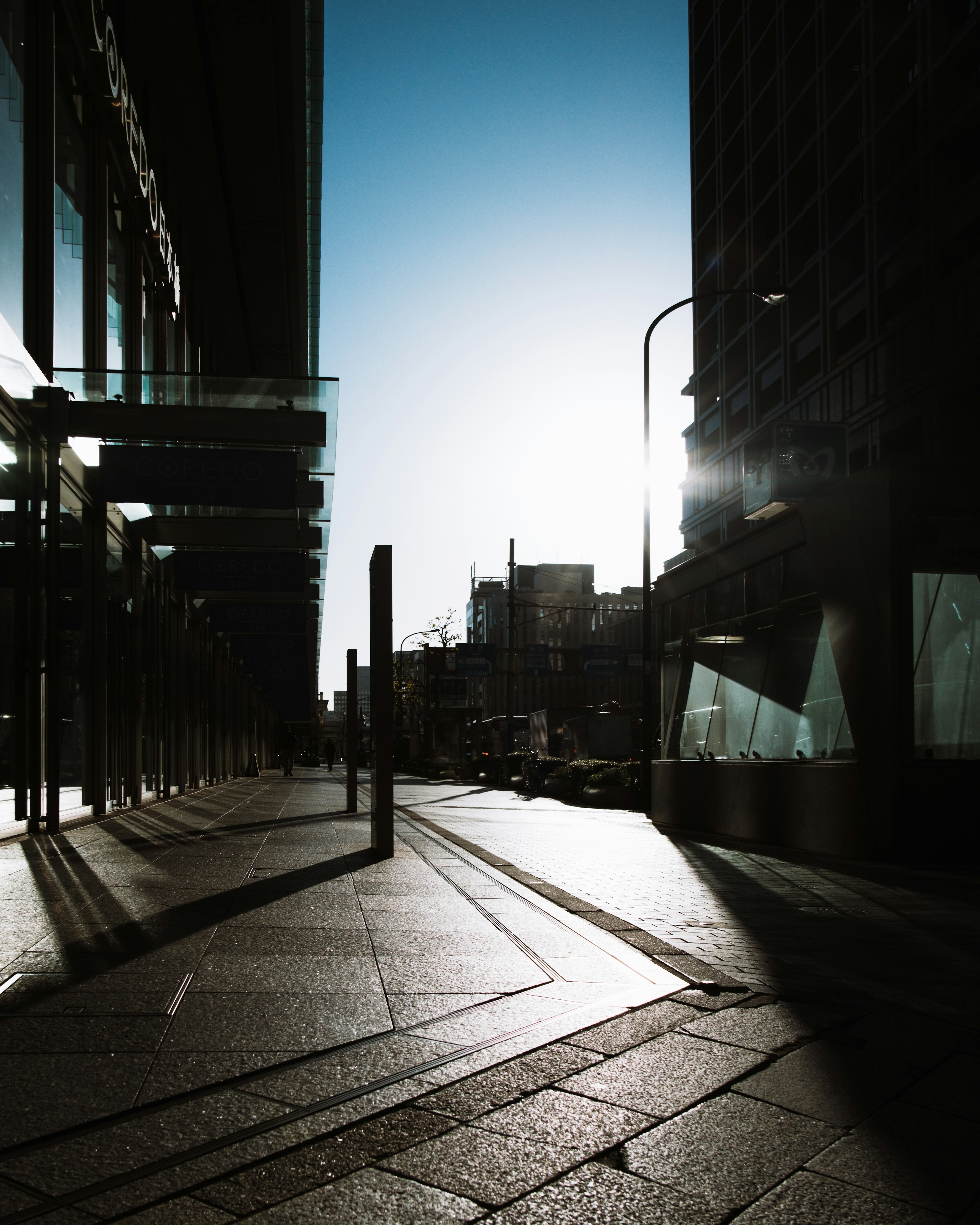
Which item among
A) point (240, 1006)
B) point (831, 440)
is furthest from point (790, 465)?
point (240, 1006)

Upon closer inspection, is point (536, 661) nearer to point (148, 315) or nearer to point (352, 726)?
point (352, 726)

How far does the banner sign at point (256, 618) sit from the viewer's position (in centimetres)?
2375

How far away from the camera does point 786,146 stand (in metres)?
42.7

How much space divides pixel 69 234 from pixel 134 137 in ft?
10.7

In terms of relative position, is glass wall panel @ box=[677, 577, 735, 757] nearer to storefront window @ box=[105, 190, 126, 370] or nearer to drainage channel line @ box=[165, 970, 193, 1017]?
storefront window @ box=[105, 190, 126, 370]

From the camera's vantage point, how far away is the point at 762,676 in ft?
44.3

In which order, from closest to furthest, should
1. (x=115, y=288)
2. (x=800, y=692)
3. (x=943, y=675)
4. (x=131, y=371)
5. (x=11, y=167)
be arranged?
(x=11, y=167), (x=943, y=675), (x=131, y=371), (x=800, y=692), (x=115, y=288)

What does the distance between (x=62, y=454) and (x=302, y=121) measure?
23.6 feet

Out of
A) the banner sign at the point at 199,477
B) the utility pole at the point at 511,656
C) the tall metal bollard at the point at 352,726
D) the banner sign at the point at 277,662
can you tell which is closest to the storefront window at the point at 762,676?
the tall metal bollard at the point at 352,726

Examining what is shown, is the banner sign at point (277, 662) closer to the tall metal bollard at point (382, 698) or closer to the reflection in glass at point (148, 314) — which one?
the reflection in glass at point (148, 314)

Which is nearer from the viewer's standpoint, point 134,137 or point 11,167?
point 11,167

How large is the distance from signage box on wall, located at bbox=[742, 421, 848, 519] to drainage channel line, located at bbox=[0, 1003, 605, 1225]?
33.6 ft

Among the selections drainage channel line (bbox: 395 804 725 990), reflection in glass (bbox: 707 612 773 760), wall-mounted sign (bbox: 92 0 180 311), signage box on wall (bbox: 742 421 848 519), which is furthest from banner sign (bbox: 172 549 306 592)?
signage box on wall (bbox: 742 421 848 519)

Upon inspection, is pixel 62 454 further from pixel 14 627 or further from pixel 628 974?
pixel 628 974
